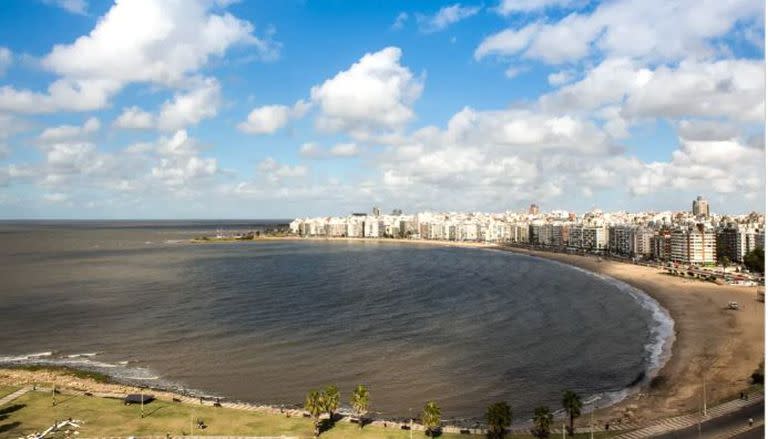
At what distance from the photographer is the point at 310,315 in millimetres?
69125

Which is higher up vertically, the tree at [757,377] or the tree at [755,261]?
the tree at [755,261]

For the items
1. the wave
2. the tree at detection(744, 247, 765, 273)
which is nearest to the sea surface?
the wave

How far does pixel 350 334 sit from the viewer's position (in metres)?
58.7

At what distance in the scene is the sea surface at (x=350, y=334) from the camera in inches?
1665

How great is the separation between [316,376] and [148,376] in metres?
13.6

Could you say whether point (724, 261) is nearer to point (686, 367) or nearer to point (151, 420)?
point (686, 367)

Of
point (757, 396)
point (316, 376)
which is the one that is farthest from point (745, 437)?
point (316, 376)

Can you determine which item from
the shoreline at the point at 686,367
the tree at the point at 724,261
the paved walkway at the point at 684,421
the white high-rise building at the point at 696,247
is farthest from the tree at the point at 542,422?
the white high-rise building at the point at 696,247

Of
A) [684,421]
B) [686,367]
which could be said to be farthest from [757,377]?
[684,421]

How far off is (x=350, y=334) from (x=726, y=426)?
117 feet

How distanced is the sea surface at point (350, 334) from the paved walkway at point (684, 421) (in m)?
6.07

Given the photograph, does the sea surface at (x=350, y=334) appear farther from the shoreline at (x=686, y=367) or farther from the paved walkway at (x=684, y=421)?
the paved walkway at (x=684, y=421)

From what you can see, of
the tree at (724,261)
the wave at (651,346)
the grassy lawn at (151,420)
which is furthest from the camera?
the tree at (724,261)

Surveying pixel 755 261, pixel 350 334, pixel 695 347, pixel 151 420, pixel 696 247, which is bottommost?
pixel 695 347
